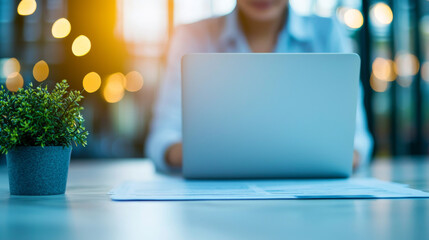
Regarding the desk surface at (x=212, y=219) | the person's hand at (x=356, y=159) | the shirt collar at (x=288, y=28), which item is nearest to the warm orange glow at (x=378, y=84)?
the shirt collar at (x=288, y=28)

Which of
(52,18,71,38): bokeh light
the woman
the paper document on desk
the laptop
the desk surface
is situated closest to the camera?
the desk surface

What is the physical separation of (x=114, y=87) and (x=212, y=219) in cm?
360

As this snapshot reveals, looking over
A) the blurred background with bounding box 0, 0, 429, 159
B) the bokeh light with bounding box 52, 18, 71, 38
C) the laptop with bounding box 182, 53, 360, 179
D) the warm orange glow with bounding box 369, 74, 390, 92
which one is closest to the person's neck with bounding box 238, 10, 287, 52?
the laptop with bounding box 182, 53, 360, 179

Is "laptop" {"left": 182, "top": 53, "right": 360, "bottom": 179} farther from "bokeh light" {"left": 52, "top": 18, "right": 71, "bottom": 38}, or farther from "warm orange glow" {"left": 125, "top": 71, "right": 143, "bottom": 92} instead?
"bokeh light" {"left": 52, "top": 18, "right": 71, "bottom": 38}

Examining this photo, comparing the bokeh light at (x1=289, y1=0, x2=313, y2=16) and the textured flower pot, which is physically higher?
the bokeh light at (x1=289, y1=0, x2=313, y2=16)

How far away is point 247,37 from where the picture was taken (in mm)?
2238

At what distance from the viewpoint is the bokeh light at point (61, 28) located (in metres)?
4.00

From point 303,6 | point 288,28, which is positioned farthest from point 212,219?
point 303,6

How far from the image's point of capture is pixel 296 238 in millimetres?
511

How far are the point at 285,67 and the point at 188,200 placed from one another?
431mm

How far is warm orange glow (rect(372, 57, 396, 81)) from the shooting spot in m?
4.08

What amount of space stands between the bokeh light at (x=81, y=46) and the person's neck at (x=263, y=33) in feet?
7.18

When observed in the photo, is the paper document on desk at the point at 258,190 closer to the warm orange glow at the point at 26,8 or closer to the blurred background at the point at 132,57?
the blurred background at the point at 132,57

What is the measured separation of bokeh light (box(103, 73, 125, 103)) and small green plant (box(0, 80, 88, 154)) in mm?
3188
